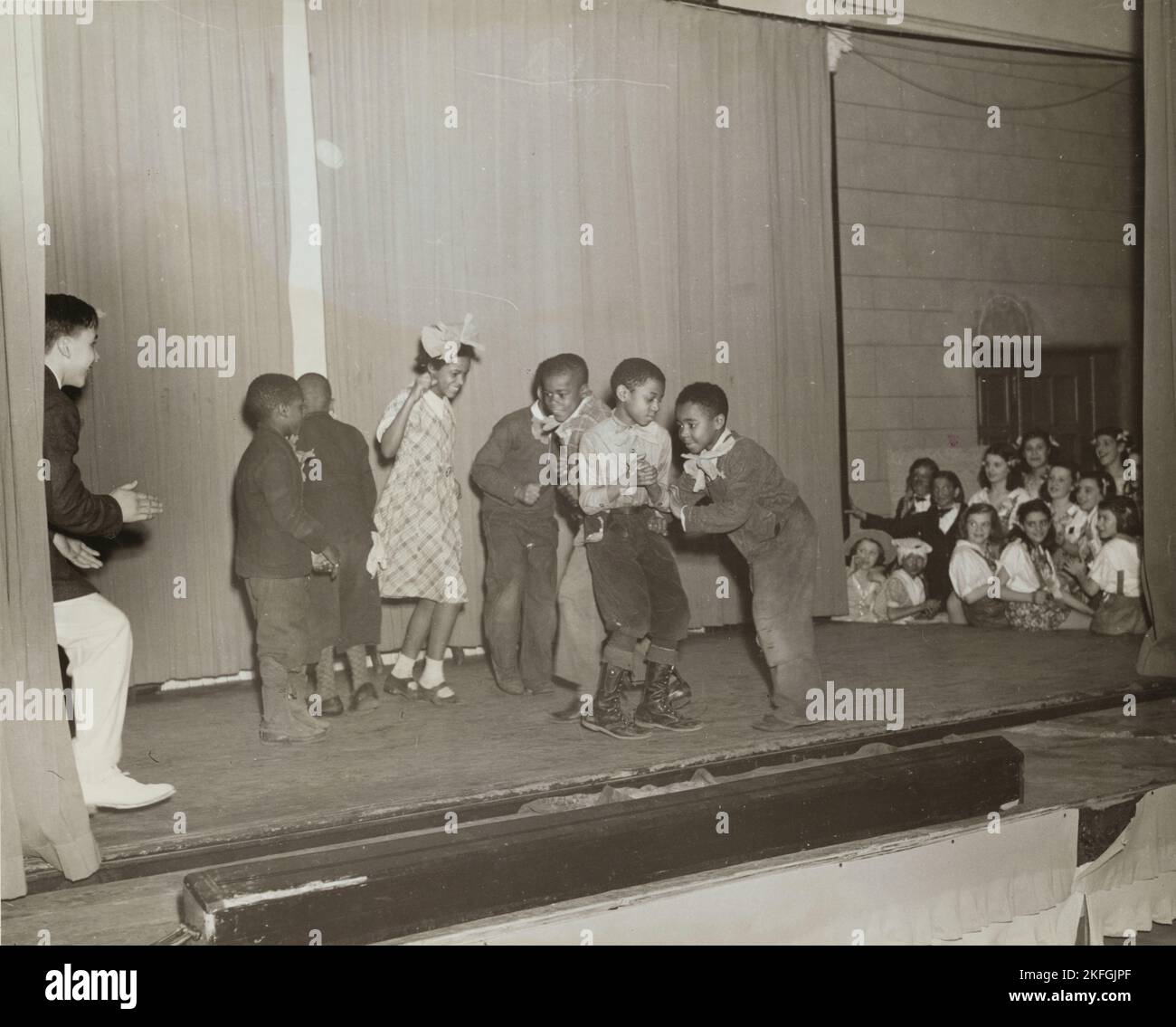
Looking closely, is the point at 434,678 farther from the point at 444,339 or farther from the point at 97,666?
the point at 97,666

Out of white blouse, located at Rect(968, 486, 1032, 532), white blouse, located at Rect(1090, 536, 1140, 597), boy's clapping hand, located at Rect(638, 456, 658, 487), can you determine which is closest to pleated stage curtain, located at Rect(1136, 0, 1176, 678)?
white blouse, located at Rect(1090, 536, 1140, 597)

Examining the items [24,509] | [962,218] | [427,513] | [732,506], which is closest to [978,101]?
[962,218]

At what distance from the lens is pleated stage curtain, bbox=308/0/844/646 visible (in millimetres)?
6230

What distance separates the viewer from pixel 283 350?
600cm

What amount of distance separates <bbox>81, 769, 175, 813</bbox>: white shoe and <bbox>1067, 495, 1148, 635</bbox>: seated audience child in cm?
499

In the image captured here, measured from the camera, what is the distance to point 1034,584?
6883mm

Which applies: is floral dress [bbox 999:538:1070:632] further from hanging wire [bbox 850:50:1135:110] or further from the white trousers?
the white trousers

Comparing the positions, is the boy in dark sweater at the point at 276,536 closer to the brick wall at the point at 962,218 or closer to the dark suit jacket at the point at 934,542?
the dark suit jacket at the point at 934,542

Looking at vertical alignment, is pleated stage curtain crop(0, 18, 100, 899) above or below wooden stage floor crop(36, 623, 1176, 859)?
above

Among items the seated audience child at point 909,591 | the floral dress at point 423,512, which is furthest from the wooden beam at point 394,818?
the seated audience child at point 909,591

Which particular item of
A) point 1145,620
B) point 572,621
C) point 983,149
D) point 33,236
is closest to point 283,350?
point 572,621

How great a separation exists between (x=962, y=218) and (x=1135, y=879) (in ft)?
20.8

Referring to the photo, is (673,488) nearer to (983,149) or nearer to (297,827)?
(297,827)
